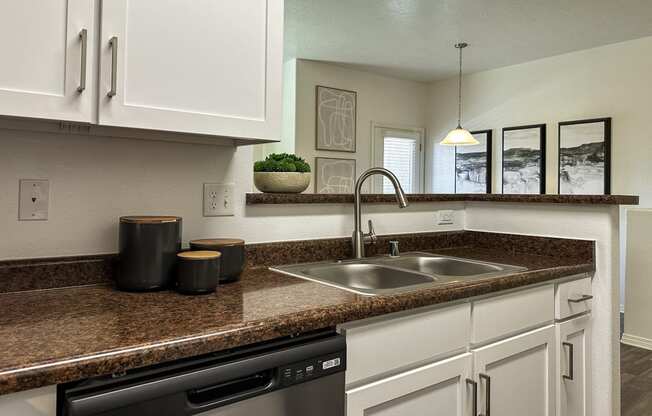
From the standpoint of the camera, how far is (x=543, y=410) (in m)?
1.64

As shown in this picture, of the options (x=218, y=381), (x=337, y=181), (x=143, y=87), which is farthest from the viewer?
(x=337, y=181)

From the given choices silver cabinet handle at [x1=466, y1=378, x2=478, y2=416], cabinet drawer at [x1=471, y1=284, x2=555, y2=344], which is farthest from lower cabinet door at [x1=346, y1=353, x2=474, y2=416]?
cabinet drawer at [x1=471, y1=284, x2=555, y2=344]

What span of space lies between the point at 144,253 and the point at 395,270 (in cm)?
87

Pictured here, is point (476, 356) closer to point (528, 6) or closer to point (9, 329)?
point (9, 329)

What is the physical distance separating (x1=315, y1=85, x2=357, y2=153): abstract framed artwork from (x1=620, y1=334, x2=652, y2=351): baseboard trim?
332cm

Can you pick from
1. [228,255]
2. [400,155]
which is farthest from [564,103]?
[228,255]

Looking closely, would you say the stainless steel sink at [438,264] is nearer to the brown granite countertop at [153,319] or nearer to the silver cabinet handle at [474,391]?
the brown granite countertop at [153,319]

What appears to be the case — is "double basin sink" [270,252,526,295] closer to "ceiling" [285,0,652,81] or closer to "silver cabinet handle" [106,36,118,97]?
"silver cabinet handle" [106,36,118,97]

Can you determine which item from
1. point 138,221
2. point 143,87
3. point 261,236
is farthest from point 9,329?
point 261,236

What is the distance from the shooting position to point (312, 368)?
976 mm

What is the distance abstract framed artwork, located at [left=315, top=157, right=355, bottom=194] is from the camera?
208 inches

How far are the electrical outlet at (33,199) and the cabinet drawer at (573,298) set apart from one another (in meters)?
1.69

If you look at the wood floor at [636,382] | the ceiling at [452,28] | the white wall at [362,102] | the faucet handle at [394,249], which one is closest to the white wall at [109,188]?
the faucet handle at [394,249]

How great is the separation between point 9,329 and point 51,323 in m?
0.07
